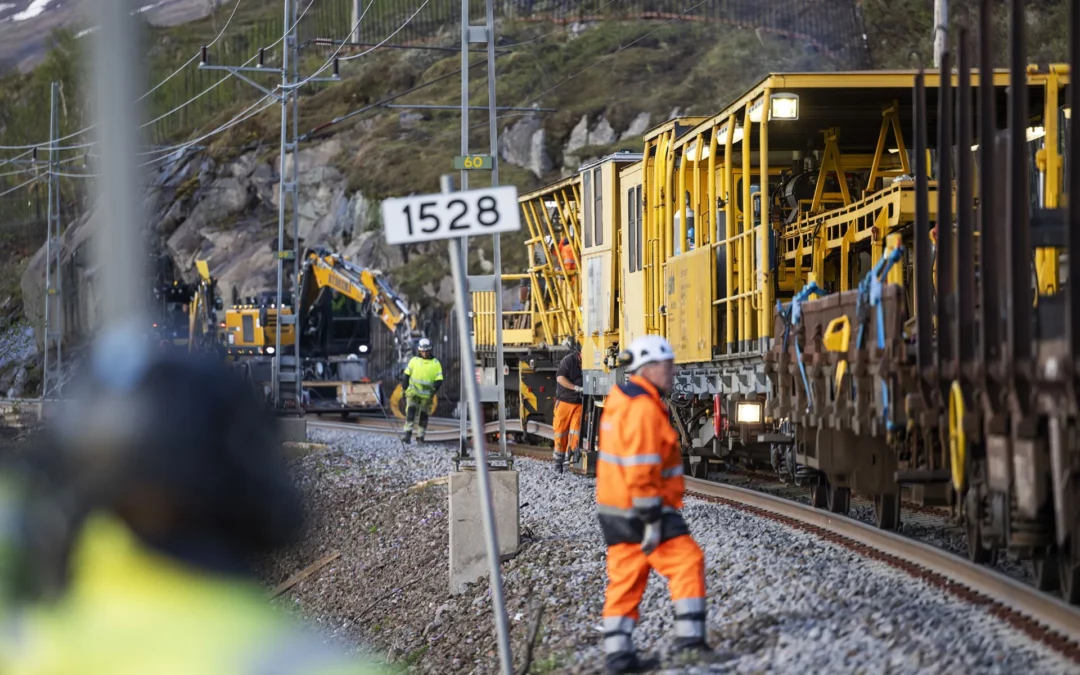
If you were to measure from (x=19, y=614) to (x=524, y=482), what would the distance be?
14.4m

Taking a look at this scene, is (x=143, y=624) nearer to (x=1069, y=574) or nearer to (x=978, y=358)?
(x=978, y=358)

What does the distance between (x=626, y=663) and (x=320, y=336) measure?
30754 millimetres

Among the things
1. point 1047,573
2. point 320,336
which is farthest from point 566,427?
point 320,336

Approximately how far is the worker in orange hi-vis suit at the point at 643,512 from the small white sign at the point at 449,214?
100 centimetres

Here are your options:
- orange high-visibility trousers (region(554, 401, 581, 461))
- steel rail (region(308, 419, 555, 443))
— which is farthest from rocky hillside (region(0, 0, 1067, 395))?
orange high-visibility trousers (region(554, 401, 581, 461))

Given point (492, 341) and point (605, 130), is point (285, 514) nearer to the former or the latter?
point (492, 341)

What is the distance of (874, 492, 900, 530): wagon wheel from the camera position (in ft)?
36.9

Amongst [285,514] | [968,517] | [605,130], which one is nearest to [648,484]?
[968,517]

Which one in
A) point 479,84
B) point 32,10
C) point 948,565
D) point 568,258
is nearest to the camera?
point 948,565

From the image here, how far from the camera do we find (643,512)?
7055 millimetres

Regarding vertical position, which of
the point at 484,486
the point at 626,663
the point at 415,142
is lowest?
the point at 626,663

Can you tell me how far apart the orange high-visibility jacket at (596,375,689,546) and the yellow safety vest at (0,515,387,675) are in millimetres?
3545

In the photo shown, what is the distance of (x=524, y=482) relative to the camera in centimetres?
1806

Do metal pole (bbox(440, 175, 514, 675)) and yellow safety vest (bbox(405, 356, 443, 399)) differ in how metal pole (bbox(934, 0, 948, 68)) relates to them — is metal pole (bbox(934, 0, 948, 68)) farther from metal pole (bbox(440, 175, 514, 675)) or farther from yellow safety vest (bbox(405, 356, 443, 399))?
metal pole (bbox(440, 175, 514, 675))
